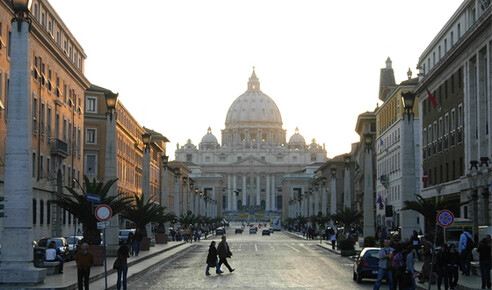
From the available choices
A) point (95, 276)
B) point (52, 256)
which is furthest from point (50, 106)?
point (95, 276)

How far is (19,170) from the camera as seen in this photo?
25344 millimetres

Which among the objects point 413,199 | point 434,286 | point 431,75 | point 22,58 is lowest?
point 434,286

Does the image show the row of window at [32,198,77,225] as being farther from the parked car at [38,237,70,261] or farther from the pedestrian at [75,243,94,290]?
the pedestrian at [75,243,94,290]

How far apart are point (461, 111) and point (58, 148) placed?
25502 millimetres

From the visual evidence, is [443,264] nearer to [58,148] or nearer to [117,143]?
[58,148]

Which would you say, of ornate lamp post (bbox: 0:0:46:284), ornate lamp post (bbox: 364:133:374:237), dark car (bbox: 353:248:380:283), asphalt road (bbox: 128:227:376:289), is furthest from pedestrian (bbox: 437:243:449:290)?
ornate lamp post (bbox: 364:133:374:237)

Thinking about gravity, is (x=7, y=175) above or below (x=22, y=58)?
below

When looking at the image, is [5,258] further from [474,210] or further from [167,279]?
[474,210]

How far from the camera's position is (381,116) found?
3794 inches

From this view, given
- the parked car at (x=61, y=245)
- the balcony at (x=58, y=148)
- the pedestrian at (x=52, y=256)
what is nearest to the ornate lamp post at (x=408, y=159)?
the pedestrian at (x=52, y=256)

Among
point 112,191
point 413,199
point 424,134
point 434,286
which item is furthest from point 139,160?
point 434,286

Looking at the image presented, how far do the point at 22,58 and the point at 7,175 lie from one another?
3.36 metres

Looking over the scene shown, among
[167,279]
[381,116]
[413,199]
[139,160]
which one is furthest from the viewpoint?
[139,160]

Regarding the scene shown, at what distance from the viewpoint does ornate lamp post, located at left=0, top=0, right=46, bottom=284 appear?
24797 mm
